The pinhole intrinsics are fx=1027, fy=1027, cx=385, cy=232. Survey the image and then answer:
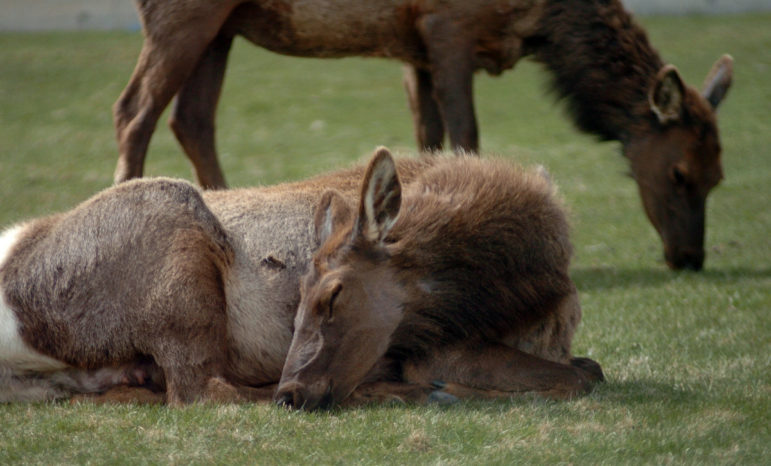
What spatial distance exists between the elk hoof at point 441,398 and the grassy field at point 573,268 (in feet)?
0.39

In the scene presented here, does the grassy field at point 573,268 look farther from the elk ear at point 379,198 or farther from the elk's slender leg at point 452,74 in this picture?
the elk's slender leg at point 452,74

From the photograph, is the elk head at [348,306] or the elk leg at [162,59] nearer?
the elk head at [348,306]

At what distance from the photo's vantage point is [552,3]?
8.59 metres

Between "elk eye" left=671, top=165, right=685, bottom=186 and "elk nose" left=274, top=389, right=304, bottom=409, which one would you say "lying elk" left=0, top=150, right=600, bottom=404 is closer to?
"elk nose" left=274, top=389, right=304, bottom=409

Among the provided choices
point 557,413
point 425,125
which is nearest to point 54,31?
point 425,125

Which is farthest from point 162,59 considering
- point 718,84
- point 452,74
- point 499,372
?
point 718,84

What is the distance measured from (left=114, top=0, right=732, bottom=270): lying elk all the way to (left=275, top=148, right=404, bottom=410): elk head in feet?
11.4

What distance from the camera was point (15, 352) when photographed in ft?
15.5

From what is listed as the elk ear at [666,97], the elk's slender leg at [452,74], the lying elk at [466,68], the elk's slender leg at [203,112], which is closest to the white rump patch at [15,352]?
the lying elk at [466,68]

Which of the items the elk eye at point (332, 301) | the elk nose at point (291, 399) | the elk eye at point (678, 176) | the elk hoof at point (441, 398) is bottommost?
the elk hoof at point (441, 398)

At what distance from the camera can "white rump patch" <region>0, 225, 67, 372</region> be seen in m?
4.71

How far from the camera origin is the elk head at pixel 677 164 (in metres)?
8.48

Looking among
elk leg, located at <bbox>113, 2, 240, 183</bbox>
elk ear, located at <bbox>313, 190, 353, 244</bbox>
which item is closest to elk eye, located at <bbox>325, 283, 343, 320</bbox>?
elk ear, located at <bbox>313, 190, 353, 244</bbox>

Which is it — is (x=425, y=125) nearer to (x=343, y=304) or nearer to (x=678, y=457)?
(x=343, y=304)
